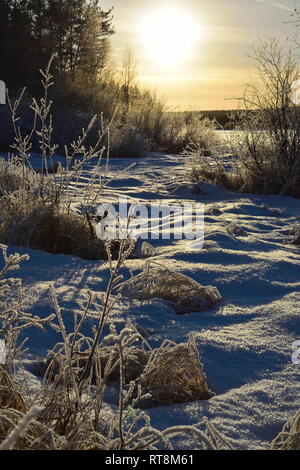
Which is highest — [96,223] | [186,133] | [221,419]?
[186,133]

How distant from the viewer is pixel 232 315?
3.55m

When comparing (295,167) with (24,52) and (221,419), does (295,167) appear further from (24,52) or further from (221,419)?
(24,52)

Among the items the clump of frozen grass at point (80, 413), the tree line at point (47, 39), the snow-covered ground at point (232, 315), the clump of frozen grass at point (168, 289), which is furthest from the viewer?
the tree line at point (47, 39)

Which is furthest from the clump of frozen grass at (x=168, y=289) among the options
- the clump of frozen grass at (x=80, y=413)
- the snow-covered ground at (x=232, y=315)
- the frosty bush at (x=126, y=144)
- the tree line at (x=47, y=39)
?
the tree line at (x=47, y=39)

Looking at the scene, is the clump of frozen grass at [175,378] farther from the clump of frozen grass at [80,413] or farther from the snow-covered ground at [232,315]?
the clump of frozen grass at [80,413]

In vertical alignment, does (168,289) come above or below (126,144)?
below

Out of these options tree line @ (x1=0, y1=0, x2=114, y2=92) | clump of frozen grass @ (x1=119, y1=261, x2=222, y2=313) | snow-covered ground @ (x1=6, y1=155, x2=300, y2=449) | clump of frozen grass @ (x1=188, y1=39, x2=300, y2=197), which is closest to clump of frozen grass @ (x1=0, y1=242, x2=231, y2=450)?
snow-covered ground @ (x1=6, y1=155, x2=300, y2=449)

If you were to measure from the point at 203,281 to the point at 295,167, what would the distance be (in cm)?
424

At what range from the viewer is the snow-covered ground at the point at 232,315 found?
2.38 meters

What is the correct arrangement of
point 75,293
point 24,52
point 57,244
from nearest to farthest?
point 75,293
point 57,244
point 24,52

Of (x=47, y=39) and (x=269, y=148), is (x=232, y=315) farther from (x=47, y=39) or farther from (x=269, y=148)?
(x=47, y=39)

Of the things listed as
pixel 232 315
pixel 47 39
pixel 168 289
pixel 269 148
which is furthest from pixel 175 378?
pixel 47 39

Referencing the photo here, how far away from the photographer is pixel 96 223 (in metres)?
4.92

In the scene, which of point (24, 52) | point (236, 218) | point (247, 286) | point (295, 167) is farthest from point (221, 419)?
point (24, 52)
